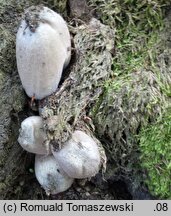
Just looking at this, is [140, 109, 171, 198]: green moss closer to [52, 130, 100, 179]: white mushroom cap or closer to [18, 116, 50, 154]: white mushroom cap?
[52, 130, 100, 179]: white mushroom cap

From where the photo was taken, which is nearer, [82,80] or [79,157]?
[79,157]

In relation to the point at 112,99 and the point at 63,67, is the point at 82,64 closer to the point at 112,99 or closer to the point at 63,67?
the point at 63,67

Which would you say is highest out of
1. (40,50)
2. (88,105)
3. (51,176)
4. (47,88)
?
(40,50)

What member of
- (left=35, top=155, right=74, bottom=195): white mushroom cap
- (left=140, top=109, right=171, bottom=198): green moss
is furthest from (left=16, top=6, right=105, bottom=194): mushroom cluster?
(left=140, top=109, right=171, bottom=198): green moss

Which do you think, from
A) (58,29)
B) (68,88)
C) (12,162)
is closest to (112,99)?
(68,88)

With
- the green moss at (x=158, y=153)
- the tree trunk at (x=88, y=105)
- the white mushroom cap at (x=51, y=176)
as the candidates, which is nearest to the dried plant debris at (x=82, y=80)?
the tree trunk at (x=88, y=105)

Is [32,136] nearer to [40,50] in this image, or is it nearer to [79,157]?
[79,157]

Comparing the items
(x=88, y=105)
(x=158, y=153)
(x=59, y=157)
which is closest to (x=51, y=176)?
(x=59, y=157)
